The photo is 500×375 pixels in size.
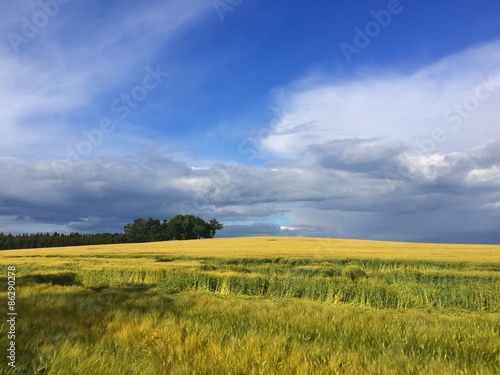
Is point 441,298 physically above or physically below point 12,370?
below

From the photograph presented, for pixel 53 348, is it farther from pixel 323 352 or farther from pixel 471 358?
pixel 471 358

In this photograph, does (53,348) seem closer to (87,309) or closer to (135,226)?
(87,309)

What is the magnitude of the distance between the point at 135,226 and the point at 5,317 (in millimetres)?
117872

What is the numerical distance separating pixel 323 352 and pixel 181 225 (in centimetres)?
11455

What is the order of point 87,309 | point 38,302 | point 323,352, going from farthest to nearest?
point 38,302
point 87,309
point 323,352

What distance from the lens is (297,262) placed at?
30062 mm

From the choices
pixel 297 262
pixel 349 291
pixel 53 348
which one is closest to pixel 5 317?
pixel 53 348

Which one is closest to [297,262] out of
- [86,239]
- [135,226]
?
[86,239]

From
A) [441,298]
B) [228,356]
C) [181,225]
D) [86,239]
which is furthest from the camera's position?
[181,225]

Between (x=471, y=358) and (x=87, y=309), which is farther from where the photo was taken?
(x=87, y=309)

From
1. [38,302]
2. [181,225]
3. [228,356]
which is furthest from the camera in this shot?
[181,225]

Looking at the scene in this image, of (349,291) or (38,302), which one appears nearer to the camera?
(38,302)

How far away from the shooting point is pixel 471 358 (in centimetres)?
505

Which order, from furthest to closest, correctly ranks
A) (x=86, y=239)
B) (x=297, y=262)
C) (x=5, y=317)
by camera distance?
(x=86, y=239) → (x=297, y=262) → (x=5, y=317)
